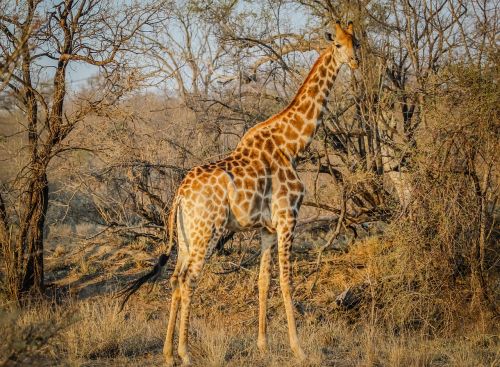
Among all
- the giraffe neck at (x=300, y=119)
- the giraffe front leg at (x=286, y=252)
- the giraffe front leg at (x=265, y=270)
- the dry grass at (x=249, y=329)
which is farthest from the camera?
the giraffe neck at (x=300, y=119)

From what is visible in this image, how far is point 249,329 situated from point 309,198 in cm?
284

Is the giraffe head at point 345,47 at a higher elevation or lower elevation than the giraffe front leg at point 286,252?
higher

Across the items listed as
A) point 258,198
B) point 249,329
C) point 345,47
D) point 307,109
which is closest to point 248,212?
point 258,198

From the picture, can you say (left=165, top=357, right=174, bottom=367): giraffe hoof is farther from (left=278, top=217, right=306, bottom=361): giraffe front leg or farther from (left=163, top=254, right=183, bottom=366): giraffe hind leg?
(left=278, top=217, right=306, bottom=361): giraffe front leg

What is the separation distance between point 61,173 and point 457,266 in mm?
5764

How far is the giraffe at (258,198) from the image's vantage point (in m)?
5.88

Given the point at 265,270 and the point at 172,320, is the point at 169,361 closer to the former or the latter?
the point at 172,320

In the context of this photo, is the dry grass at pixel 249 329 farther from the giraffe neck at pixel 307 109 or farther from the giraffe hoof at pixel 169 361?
the giraffe neck at pixel 307 109

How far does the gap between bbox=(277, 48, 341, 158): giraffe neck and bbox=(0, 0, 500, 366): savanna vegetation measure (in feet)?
4.69

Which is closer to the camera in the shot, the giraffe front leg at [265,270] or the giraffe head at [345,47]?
the giraffe front leg at [265,270]

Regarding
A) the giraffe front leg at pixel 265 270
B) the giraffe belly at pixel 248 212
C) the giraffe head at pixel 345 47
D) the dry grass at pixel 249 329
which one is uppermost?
the giraffe head at pixel 345 47

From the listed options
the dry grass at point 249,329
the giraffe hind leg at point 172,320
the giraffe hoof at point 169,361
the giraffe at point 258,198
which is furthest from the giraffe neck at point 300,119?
the giraffe hoof at point 169,361

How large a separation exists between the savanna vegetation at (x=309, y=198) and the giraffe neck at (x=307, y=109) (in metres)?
1.43

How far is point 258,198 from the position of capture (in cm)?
632
